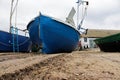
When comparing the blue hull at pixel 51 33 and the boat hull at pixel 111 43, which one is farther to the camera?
the boat hull at pixel 111 43

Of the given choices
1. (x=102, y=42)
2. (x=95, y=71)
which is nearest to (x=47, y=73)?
(x=95, y=71)

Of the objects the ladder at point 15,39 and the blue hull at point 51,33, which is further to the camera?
the ladder at point 15,39

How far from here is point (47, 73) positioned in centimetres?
455

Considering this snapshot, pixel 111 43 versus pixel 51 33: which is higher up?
pixel 51 33

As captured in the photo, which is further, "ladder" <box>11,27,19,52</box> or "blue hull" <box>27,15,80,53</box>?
"ladder" <box>11,27,19,52</box>

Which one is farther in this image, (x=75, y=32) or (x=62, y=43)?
(x=75, y=32)

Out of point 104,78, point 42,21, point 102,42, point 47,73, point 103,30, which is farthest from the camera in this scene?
point 103,30

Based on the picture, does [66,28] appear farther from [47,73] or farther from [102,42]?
[47,73]

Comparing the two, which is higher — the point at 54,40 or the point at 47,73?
the point at 54,40

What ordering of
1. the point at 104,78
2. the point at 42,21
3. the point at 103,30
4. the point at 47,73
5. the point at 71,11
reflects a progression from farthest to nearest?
the point at 103,30 < the point at 71,11 < the point at 42,21 < the point at 47,73 < the point at 104,78

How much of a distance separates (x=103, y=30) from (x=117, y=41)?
48.4 metres

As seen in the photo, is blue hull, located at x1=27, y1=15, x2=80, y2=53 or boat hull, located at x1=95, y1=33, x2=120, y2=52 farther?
boat hull, located at x1=95, y1=33, x2=120, y2=52

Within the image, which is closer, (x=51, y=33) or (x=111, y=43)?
(x=51, y=33)

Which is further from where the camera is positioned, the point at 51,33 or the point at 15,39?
the point at 15,39
